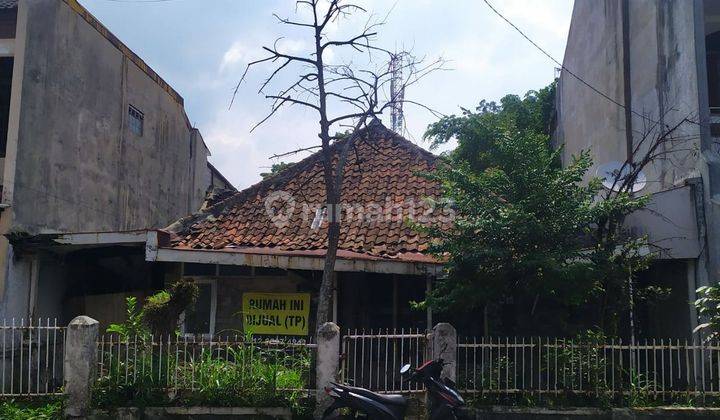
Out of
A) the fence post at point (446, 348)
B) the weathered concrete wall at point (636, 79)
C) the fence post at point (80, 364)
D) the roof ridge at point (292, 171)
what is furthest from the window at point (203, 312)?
the weathered concrete wall at point (636, 79)

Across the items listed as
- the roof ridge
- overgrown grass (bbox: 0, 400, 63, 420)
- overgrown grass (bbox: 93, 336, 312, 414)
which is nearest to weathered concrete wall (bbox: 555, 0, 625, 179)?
the roof ridge

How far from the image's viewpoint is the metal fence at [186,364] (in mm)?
7875

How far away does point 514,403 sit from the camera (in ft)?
26.2

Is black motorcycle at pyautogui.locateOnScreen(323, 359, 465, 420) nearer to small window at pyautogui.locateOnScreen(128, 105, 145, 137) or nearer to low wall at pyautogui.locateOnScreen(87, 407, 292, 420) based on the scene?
low wall at pyautogui.locateOnScreen(87, 407, 292, 420)

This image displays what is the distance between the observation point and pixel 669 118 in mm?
10430

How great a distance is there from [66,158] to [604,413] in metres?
10.5

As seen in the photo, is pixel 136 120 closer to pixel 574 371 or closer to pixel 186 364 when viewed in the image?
pixel 186 364

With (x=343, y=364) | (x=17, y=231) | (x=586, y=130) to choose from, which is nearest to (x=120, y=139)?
(x=17, y=231)

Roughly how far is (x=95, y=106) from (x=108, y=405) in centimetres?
798

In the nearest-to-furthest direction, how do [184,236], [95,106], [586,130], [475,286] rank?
1. [475,286]
2. [184,236]
3. [95,106]
4. [586,130]

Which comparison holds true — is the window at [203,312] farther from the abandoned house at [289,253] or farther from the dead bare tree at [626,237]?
the dead bare tree at [626,237]

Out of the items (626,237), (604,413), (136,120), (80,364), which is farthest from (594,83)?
(80,364)

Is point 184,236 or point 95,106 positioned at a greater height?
point 95,106

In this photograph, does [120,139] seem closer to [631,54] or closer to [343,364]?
[343,364]
